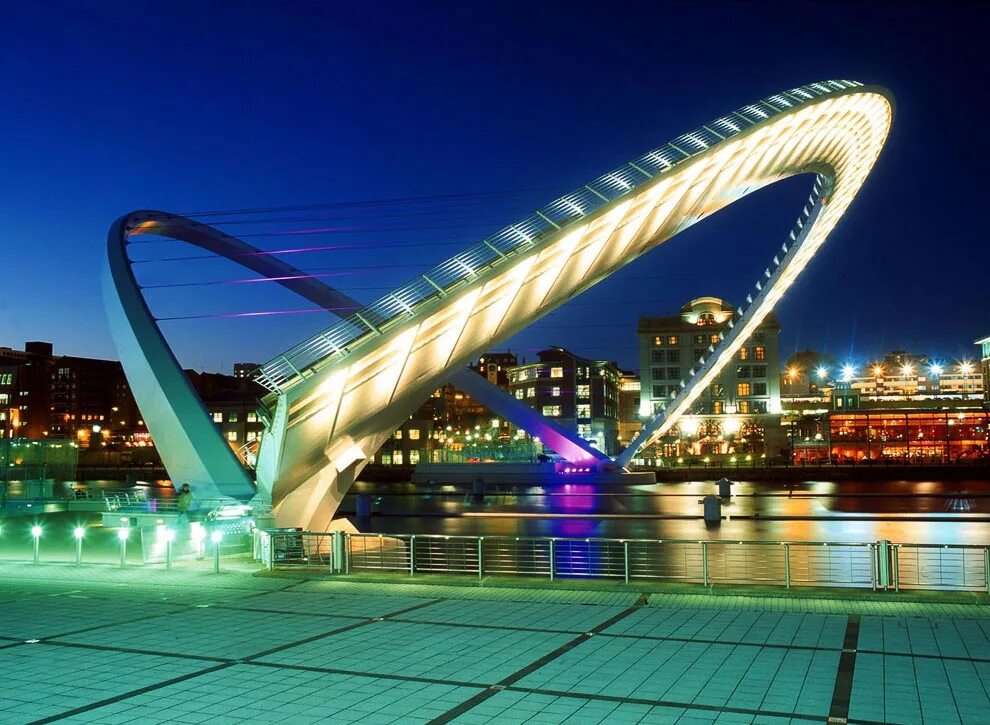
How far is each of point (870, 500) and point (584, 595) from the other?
3662 cm

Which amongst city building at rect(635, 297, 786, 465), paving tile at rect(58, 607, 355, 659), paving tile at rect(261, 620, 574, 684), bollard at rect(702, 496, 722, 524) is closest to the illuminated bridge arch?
bollard at rect(702, 496, 722, 524)

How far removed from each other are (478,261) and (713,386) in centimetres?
9246

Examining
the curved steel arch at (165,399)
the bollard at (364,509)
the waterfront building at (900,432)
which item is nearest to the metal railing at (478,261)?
the curved steel arch at (165,399)

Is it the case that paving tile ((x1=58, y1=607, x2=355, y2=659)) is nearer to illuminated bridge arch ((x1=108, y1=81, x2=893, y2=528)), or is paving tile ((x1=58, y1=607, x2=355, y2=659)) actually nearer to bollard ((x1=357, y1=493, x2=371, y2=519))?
illuminated bridge arch ((x1=108, y1=81, x2=893, y2=528))

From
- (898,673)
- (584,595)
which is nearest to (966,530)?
(584,595)

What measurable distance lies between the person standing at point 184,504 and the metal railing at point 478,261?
4.08m

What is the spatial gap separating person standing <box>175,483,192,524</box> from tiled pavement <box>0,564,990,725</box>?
949 centimetres

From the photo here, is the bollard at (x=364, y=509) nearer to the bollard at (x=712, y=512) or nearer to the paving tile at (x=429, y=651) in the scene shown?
the bollard at (x=712, y=512)

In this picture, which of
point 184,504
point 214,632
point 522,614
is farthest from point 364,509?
point 214,632

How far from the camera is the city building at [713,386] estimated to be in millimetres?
110875

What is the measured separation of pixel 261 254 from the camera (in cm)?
4038

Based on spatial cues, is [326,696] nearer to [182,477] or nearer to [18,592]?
[18,592]

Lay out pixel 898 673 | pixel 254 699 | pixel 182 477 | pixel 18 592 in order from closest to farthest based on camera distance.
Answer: pixel 254 699 < pixel 898 673 < pixel 18 592 < pixel 182 477

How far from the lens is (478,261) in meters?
24.0
